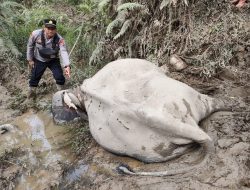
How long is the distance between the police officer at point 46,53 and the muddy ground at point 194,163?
2.81ft

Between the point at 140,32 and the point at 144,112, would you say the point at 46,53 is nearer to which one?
the point at 140,32

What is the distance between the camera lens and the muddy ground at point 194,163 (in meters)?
4.32

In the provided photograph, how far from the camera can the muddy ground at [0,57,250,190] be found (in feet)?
14.2

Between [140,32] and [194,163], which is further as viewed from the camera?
[140,32]

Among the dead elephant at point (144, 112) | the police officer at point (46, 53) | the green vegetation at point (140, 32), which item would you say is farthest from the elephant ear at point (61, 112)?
the green vegetation at point (140, 32)

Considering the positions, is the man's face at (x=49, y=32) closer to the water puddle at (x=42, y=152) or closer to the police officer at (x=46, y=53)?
the police officer at (x=46, y=53)

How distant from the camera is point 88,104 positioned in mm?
5293

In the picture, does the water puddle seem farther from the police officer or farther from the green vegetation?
the green vegetation

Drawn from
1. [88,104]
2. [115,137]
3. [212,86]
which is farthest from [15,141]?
[212,86]

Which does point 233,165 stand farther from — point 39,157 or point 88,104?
point 39,157

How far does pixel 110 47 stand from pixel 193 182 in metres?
3.49

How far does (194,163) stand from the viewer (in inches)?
178

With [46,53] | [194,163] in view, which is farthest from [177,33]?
[194,163]

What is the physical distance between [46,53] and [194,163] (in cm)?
310
